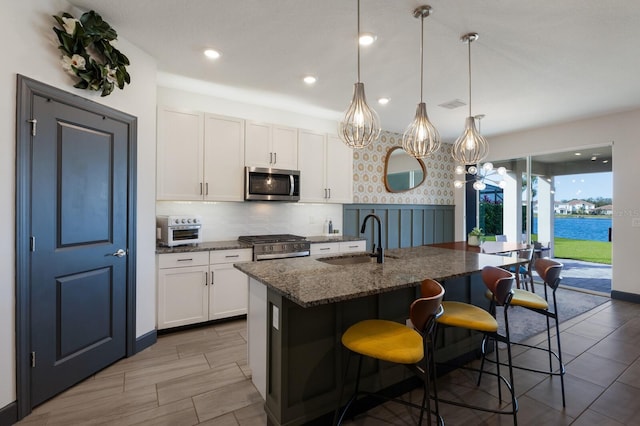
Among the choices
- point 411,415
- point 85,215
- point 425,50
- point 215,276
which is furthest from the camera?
point 215,276

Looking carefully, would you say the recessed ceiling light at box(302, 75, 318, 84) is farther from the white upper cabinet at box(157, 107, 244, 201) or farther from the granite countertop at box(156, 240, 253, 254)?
the granite countertop at box(156, 240, 253, 254)

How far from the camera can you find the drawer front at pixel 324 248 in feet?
14.0

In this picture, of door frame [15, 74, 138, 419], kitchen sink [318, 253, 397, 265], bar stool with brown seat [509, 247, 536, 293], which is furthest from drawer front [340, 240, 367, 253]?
door frame [15, 74, 138, 419]

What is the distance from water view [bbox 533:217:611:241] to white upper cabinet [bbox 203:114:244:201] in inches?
215

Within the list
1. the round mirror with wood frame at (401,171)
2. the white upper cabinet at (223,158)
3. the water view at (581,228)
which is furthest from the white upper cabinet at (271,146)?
the water view at (581,228)

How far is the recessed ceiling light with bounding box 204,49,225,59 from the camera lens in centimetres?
293

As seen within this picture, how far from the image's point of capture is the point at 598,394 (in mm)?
2297

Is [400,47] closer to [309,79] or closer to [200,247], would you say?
[309,79]

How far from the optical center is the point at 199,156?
3.73 meters

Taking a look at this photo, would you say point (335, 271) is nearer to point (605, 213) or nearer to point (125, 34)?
point (125, 34)


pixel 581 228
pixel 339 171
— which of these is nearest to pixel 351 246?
pixel 339 171

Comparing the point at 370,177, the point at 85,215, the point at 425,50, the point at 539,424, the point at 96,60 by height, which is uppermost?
the point at 425,50

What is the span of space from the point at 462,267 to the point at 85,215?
288 cm

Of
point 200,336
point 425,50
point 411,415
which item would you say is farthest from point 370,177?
point 411,415
